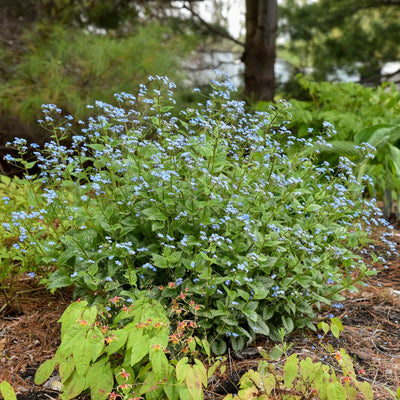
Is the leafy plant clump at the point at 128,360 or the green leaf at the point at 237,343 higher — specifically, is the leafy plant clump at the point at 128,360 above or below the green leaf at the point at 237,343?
above

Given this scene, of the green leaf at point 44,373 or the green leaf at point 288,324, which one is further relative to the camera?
the green leaf at point 288,324

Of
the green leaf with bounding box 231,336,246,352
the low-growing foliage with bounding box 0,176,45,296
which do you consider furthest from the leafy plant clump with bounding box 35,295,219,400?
Result: the low-growing foliage with bounding box 0,176,45,296

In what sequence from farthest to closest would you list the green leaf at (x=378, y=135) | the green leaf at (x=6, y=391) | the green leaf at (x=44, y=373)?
the green leaf at (x=378, y=135), the green leaf at (x=44, y=373), the green leaf at (x=6, y=391)

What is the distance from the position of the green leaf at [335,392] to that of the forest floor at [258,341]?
0.29 metres

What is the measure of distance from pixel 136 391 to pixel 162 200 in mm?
817

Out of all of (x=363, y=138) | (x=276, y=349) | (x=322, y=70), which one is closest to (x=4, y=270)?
(x=276, y=349)

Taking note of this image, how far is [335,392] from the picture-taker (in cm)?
165

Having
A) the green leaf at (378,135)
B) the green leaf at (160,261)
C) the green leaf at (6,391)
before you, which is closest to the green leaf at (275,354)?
the green leaf at (160,261)

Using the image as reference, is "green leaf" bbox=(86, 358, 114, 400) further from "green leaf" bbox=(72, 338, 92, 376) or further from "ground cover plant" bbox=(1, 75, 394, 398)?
"ground cover plant" bbox=(1, 75, 394, 398)

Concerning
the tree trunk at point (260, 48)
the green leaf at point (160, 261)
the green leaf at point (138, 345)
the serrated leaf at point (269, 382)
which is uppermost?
the tree trunk at point (260, 48)

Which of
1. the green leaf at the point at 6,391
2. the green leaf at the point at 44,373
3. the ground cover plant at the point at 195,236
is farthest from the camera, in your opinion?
the ground cover plant at the point at 195,236

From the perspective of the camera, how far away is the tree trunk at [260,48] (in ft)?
17.4

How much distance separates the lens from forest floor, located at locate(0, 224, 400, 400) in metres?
2.02

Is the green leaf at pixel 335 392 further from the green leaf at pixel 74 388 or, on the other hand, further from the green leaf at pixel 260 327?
the green leaf at pixel 74 388
